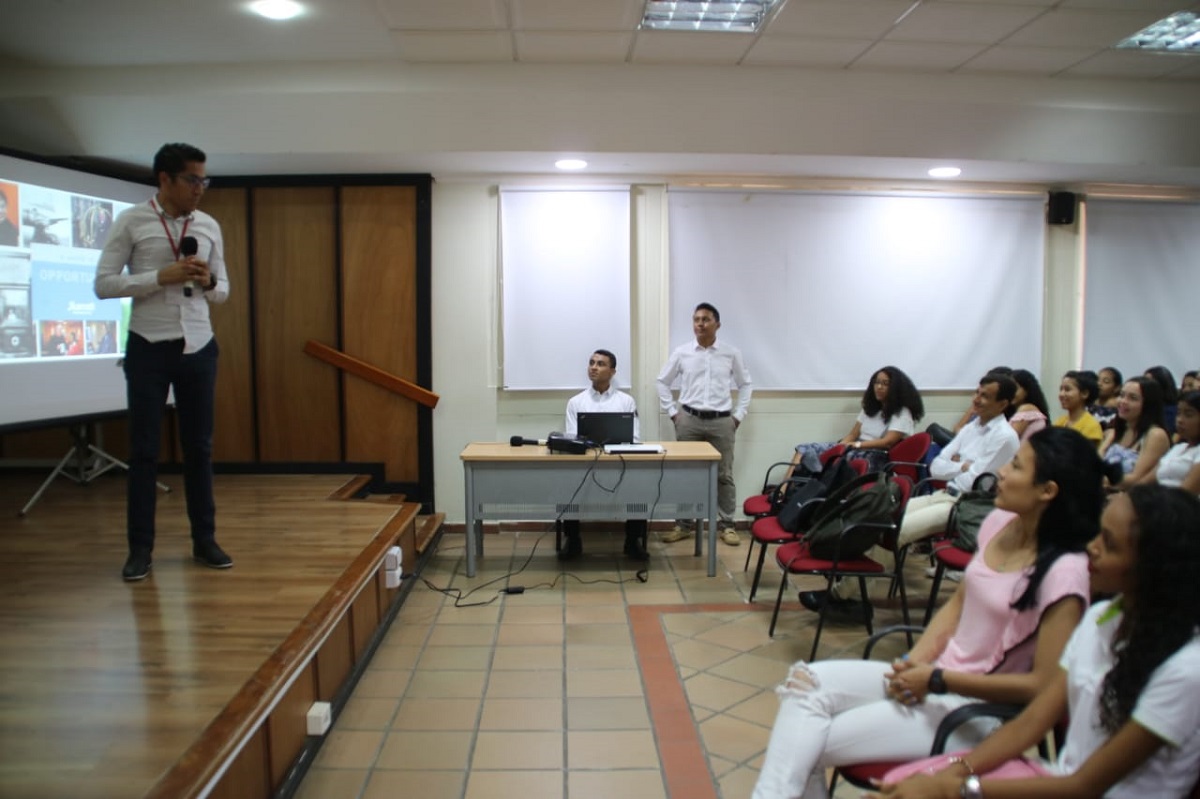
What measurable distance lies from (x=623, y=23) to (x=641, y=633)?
3186 millimetres

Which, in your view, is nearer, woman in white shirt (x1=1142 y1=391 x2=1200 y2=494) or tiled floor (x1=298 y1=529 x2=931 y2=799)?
tiled floor (x1=298 y1=529 x2=931 y2=799)

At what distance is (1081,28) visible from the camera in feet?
13.4

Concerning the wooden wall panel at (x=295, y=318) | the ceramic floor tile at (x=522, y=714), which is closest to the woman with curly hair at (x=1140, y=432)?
the ceramic floor tile at (x=522, y=714)

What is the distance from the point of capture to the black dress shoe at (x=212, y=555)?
3262 millimetres

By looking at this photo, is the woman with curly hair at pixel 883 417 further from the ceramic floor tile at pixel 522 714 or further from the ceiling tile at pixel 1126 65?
the ceramic floor tile at pixel 522 714

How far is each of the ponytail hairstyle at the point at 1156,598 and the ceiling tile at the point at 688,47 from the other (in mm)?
3608

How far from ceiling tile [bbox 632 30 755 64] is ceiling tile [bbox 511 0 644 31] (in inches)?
8.1

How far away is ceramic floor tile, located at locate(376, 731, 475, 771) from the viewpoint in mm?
2576

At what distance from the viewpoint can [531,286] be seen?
545 cm

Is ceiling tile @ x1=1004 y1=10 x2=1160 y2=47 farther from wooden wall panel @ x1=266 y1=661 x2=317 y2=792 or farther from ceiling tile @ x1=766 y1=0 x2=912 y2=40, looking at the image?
wooden wall panel @ x1=266 y1=661 x2=317 y2=792

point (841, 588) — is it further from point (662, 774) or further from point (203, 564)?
point (203, 564)

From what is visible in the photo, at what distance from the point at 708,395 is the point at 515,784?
3.24 meters

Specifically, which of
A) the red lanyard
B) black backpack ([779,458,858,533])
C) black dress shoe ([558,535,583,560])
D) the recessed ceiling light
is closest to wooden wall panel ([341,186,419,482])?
black dress shoe ([558,535,583,560])

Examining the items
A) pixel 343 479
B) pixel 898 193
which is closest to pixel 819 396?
pixel 898 193
